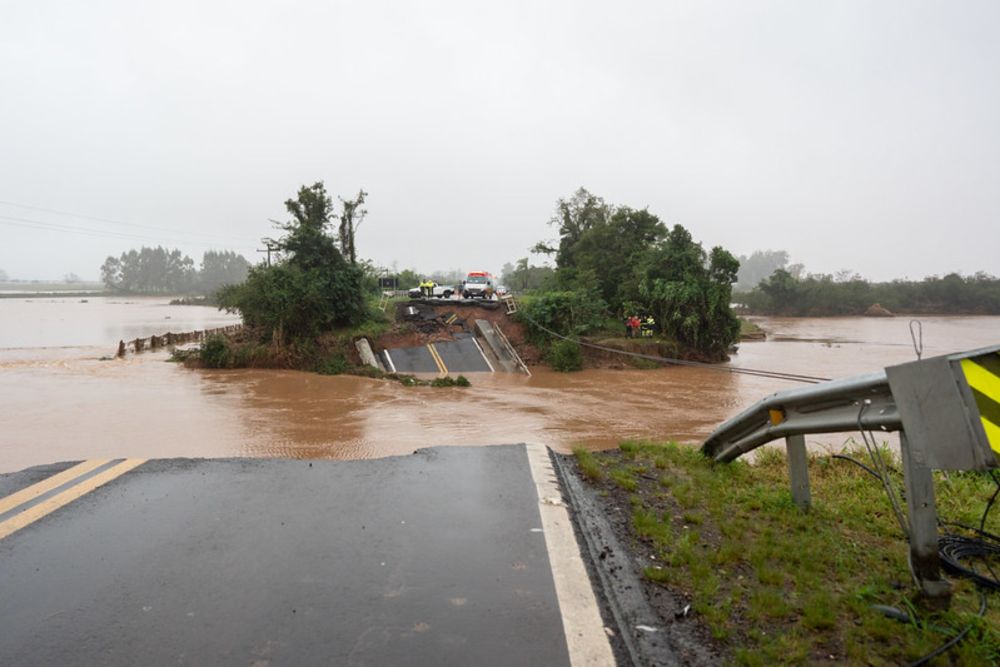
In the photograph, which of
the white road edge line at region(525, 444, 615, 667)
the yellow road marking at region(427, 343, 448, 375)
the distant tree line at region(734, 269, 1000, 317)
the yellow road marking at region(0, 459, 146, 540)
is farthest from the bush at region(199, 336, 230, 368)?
the distant tree line at region(734, 269, 1000, 317)

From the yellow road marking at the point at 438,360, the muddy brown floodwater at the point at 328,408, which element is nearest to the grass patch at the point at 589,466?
the muddy brown floodwater at the point at 328,408

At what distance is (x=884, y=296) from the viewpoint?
6178 centimetres

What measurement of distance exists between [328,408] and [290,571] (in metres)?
11.6

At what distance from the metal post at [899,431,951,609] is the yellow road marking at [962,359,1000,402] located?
449 millimetres

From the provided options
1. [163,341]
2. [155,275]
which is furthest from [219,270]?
[163,341]

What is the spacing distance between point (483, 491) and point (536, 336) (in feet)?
65.2

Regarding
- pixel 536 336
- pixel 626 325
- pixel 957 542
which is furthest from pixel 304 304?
pixel 957 542

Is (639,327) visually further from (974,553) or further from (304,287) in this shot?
(974,553)

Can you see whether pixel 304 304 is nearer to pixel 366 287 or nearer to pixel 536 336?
pixel 366 287

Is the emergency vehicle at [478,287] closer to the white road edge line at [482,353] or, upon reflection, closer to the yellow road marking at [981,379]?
the white road edge line at [482,353]

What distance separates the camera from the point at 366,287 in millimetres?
26234

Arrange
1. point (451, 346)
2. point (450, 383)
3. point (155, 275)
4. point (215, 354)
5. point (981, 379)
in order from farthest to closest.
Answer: point (155, 275), point (451, 346), point (215, 354), point (450, 383), point (981, 379)

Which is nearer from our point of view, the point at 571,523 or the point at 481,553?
the point at 481,553

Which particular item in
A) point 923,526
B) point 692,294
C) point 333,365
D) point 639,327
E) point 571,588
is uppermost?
point 692,294
